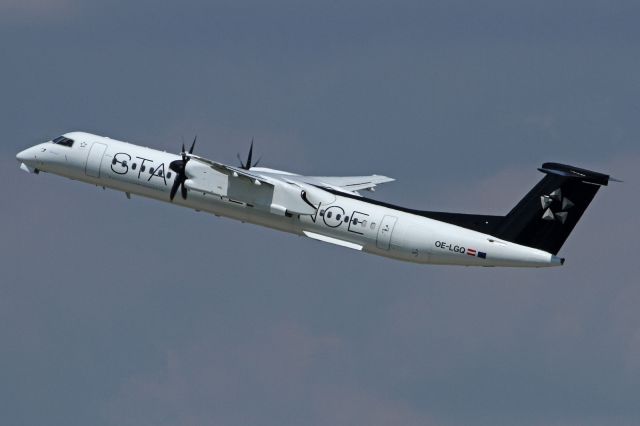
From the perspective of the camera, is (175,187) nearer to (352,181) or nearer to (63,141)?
(63,141)

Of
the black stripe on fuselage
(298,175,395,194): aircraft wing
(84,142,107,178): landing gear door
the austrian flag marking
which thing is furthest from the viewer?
(298,175,395,194): aircraft wing

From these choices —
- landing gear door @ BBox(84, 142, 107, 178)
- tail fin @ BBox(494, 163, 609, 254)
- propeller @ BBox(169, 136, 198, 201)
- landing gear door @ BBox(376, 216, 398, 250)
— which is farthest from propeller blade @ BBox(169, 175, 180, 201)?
tail fin @ BBox(494, 163, 609, 254)

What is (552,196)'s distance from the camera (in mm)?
79688

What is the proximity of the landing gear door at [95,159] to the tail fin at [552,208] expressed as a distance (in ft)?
67.7

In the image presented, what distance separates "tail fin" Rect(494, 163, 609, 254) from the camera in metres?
78.8

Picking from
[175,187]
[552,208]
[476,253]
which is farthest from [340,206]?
[552,208]

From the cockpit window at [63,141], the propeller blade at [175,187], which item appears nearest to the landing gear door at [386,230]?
the propeller blade at [175,187]

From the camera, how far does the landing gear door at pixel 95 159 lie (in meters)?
A: 86.0

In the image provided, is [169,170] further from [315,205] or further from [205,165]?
[315,205]

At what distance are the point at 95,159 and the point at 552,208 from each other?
922 inches

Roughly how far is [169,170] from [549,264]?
63.8 feet

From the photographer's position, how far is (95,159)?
86.1m

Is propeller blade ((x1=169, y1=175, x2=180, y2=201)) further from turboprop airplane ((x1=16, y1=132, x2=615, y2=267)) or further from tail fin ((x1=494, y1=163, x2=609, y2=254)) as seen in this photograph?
tail fin ((x1=494, y1=163, x2=609, y2=254))

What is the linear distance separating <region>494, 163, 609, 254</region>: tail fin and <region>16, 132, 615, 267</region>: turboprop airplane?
47 millimetres
